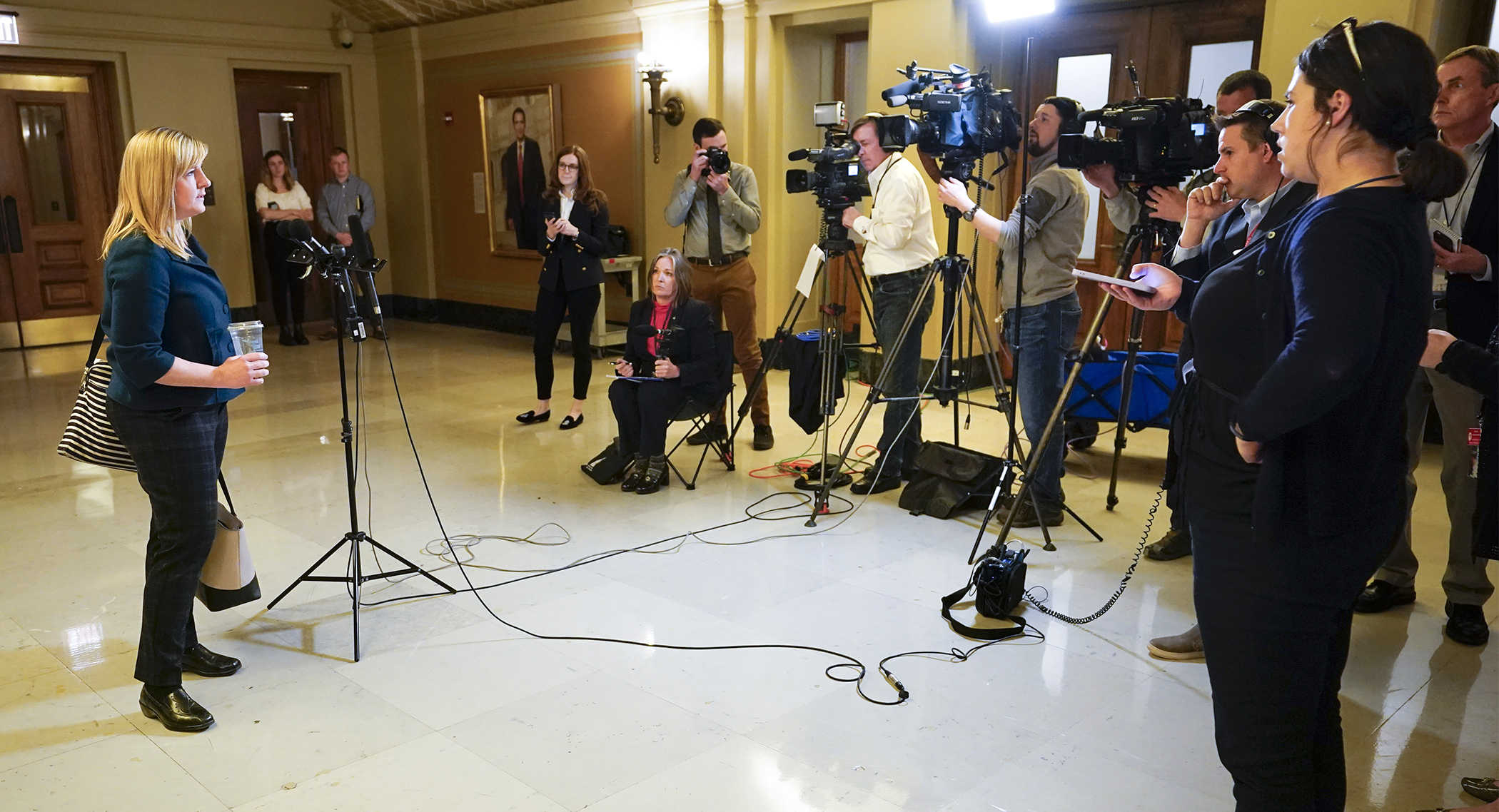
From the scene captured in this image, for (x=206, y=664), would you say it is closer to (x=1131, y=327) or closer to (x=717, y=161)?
(x=1131, y=327)

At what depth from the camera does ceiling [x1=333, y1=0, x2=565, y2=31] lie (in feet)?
29.7

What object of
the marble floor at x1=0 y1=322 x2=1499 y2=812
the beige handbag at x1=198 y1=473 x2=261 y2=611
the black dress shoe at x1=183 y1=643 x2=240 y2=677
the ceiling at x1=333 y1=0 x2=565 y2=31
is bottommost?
the marble floor at x1=0 y1=322 x2=1499 y2=812

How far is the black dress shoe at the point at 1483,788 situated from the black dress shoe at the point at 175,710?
300 cm

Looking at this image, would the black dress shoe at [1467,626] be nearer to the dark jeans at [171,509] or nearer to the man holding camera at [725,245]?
the man holding camera at [725,245]

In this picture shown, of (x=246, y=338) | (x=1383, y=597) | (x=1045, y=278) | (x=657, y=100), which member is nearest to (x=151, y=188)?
(x=246, y=338)

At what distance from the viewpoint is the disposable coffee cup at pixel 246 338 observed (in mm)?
2744

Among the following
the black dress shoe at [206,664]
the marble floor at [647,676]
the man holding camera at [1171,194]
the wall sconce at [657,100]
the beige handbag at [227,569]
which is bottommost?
the marble floor at [647,676]

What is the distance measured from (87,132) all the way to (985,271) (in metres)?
7.63

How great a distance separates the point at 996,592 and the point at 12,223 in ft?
29.8

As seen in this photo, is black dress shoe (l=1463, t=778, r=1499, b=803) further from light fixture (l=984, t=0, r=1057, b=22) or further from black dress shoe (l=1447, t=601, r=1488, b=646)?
light fixture (l=984, t=0, r=1057, b=22)

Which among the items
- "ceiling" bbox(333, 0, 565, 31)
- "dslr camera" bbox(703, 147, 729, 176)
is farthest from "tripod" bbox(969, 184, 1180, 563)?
"ceiling" bbox(333, 0, 565, 31)

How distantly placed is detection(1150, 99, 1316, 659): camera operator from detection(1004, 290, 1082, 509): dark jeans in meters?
1.15

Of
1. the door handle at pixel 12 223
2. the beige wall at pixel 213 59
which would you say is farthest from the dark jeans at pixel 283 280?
the door handle at pixel 12 223

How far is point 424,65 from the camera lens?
10031 mm
